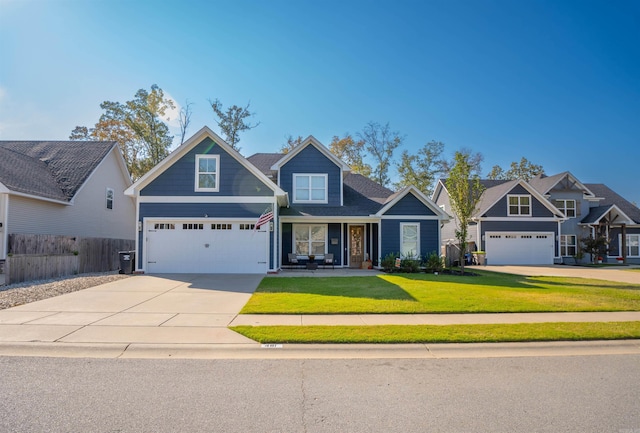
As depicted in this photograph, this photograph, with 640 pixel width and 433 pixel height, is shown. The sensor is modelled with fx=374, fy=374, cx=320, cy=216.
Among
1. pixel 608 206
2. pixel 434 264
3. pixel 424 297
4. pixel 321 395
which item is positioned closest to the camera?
pixel 321 395

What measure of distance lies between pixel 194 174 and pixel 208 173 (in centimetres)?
61

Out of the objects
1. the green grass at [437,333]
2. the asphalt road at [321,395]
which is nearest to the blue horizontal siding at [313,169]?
the green grass at [437,333]

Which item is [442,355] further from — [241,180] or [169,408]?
[241,180]

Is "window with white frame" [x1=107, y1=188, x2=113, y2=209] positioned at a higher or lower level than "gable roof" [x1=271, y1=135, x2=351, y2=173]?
lower

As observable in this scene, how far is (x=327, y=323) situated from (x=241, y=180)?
10460 millimetres

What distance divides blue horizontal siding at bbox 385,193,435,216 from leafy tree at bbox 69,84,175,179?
24.7 metres

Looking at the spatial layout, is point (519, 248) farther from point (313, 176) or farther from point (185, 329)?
point (185, 329)

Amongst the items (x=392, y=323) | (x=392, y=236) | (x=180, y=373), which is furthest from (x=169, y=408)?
(x=392, y=236)

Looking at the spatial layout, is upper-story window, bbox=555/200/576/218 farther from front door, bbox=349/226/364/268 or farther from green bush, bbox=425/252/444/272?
front door, bbox=349/226/364/268

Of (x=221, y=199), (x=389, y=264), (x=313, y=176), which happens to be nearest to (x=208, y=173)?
(x=221, y=199)

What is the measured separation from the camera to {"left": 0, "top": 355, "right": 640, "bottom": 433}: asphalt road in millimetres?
3615

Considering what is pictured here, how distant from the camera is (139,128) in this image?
1341 inches

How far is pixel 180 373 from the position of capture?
16.2 ft

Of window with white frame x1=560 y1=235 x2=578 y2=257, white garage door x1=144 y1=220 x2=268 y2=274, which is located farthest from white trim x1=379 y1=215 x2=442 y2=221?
window with white frame x1=560 y1=235 x2=578 y2=257
